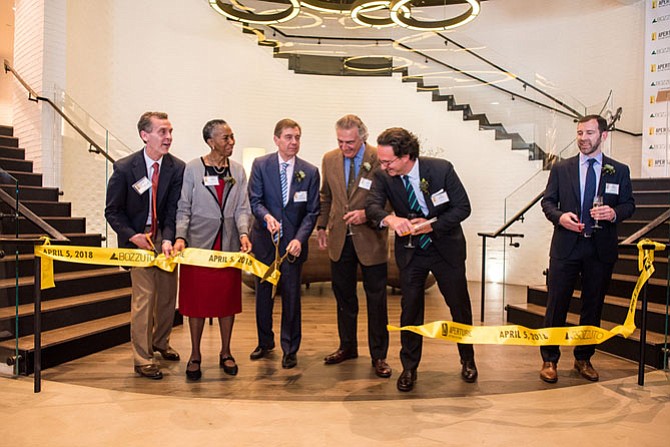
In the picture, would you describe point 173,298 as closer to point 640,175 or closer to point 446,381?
point 446,381

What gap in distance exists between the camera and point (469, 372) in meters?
3.35

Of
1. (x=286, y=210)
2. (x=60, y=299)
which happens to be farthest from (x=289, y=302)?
(x=60, y=299)

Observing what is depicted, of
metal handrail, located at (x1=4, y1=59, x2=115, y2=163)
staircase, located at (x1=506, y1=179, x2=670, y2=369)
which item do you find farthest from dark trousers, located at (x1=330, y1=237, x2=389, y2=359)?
metal handrail, located at (x1=4, y1=59, x2=115, y2=163)

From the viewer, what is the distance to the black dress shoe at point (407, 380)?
315 cm

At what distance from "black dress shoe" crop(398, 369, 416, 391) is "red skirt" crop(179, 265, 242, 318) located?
116 centimetres

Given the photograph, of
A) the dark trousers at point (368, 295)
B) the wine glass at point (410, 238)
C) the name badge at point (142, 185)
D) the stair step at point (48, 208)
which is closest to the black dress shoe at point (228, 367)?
the dark trousers at point (368, 295)

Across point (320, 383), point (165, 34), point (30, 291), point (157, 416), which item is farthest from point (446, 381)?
point (165, 34)

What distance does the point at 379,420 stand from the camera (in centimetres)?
268

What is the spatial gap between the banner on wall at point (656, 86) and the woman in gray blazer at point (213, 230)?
21.2 ft

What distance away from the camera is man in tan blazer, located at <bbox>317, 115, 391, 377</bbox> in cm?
345

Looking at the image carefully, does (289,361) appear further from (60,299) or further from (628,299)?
(628,299)

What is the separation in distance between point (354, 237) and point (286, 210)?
20.1 inches

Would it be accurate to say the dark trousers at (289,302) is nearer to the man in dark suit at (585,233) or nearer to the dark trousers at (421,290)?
the dark trousers at (421,290)

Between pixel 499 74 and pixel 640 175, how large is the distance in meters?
2.53
